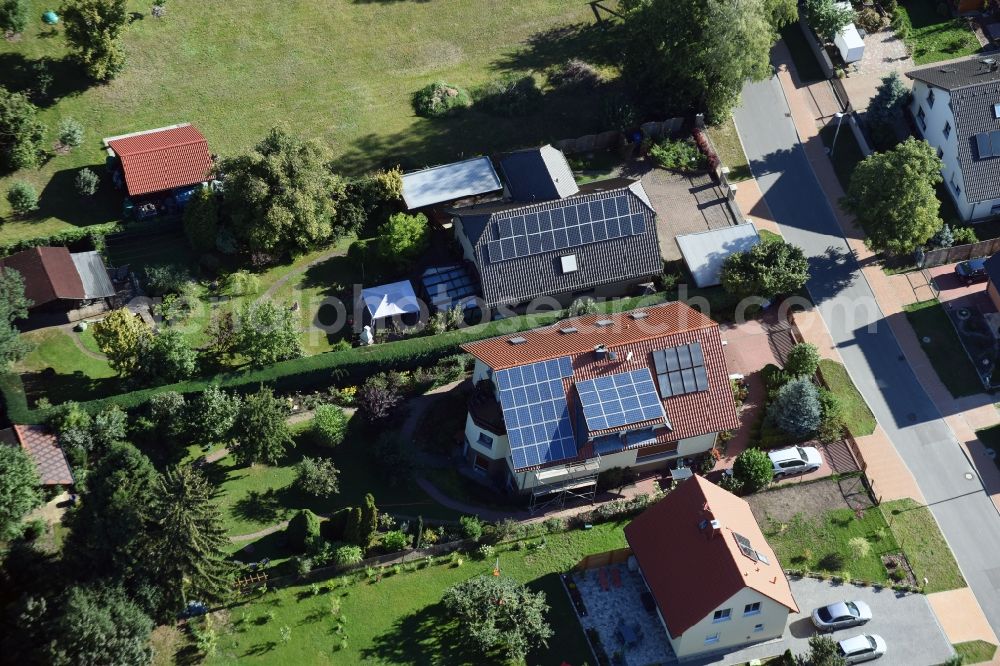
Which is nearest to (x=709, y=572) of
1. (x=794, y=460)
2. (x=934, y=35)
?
(x=794, y=460)

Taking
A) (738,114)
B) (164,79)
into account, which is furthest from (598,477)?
(164,79)

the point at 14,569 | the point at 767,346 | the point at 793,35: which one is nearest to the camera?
the point at 14,569

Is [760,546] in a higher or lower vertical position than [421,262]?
lower

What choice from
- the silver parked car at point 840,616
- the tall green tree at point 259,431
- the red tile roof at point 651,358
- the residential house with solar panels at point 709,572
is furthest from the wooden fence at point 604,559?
the tall green tree at point 259,431

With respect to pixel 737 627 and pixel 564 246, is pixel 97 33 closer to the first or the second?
pixel 564 246

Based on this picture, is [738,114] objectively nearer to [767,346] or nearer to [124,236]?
[767,346]

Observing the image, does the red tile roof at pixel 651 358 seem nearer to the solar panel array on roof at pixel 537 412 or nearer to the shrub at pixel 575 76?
the solar panel array on roof at pixel 537 412
